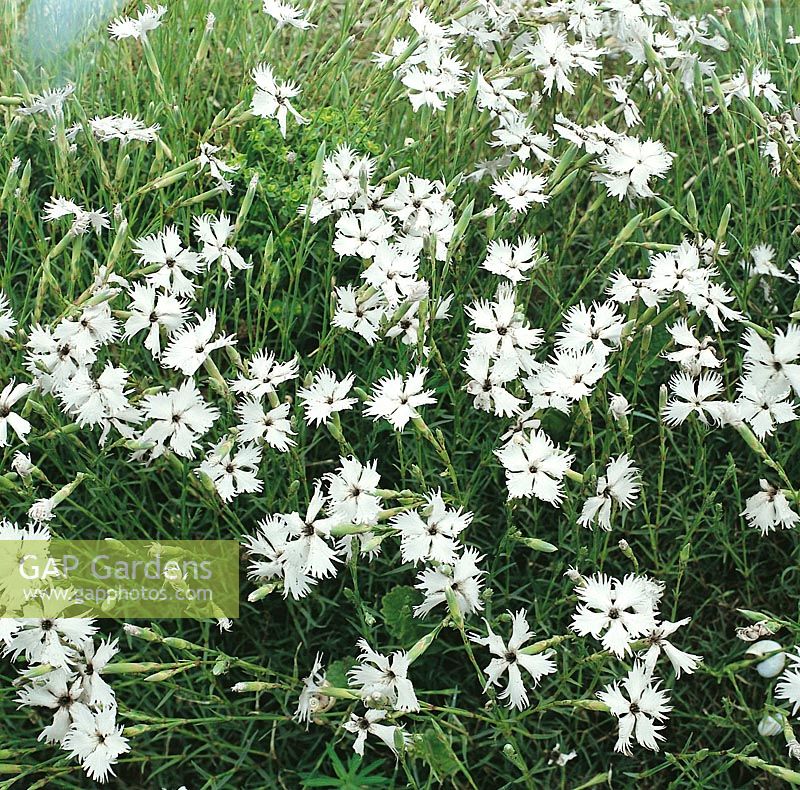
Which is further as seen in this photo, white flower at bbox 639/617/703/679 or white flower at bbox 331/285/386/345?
white flower at bbox 331/285/386/345

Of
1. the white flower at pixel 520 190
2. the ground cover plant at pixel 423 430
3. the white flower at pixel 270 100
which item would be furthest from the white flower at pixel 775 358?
the white flower at pixel 270 100

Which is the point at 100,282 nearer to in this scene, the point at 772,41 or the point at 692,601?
the point at 692,601

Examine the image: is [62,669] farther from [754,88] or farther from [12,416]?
[754,88]

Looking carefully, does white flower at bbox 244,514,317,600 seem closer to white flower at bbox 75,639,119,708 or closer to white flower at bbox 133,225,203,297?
white flower at bbox 75,639,119,708

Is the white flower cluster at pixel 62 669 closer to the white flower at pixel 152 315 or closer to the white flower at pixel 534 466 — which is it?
the white flower at pixel 152 315

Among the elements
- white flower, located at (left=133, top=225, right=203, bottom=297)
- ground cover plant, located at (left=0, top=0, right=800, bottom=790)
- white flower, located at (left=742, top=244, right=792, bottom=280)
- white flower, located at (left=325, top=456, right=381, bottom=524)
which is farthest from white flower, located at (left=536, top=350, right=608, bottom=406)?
white flower, located at (left=133, top=225, right=203, bottom=297)

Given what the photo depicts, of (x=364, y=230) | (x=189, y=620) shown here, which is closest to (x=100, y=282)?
(x=364, y=230)

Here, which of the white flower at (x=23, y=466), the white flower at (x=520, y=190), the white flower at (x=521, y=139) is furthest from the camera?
the white flower at (x=521, y=139)
